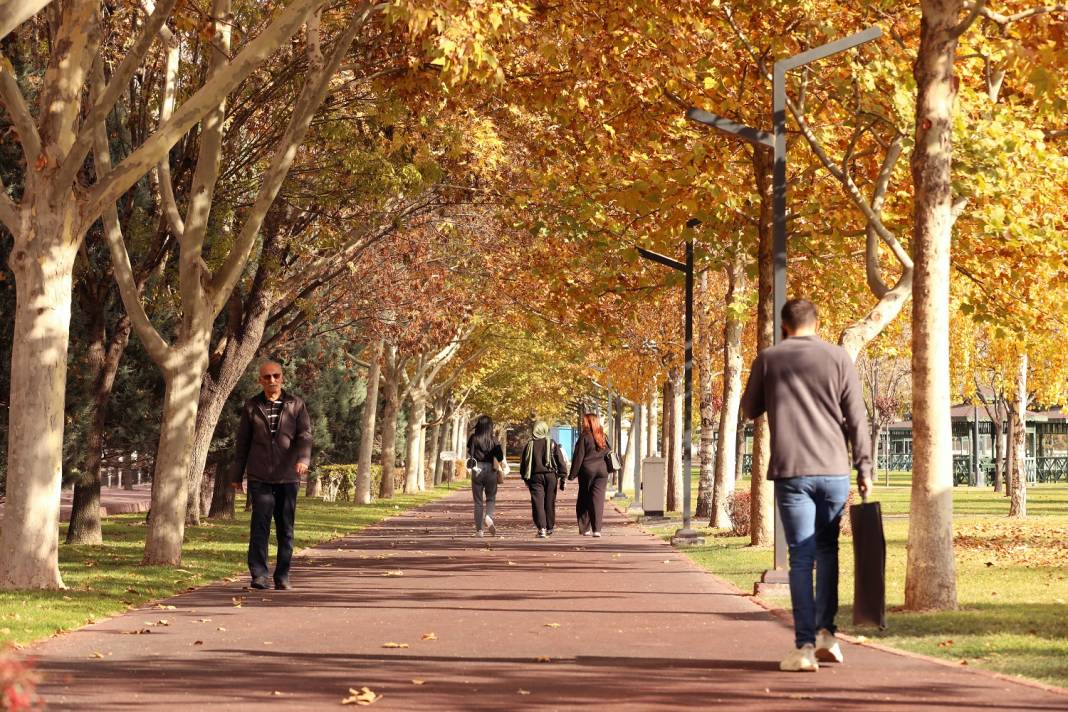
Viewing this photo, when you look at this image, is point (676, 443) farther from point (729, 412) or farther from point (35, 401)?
point (35, 401)

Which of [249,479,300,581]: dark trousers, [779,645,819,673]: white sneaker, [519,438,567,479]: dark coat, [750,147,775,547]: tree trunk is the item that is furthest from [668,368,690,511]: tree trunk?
[779,645,819,673]: white sneaker

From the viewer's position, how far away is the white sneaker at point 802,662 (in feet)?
28.9

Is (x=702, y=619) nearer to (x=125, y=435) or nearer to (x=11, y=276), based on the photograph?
(x=11, y=276)

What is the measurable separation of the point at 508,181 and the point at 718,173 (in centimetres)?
451

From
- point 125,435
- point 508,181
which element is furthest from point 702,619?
point 125,435

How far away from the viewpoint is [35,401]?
1396 cm

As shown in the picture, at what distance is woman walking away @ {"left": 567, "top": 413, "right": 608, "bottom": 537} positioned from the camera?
84.2 feet

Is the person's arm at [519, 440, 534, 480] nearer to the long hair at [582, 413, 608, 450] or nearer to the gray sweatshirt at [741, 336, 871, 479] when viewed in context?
the long hair at [582, 413, 608, 450]

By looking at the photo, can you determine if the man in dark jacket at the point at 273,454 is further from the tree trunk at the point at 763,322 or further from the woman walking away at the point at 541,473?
the woman walking away at the point at 541,473

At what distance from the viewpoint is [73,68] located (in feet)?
46.9

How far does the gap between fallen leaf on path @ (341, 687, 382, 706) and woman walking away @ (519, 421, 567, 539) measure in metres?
17.9

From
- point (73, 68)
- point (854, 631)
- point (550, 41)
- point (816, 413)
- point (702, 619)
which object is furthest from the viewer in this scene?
point (550, 41)

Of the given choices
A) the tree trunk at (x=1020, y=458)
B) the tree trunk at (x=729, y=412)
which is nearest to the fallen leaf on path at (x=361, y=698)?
the tree trunk at (x=729, y=412)

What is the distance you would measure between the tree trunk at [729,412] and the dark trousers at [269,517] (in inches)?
493
